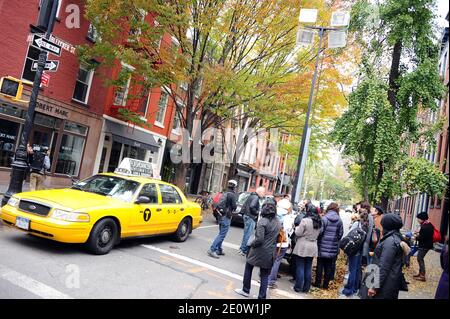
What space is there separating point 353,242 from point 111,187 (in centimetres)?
521

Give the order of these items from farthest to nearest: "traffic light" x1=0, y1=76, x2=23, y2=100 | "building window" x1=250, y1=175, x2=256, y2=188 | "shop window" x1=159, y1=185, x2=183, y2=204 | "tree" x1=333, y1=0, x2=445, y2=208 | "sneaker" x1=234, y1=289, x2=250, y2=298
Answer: "building window" x1=250, y1=175, x2=256, y2=188 → "tree" x1=333, y1=0, x2=445, y2=208 → "shop window" x1=159, y1=185, x2=183, y2=204 → "traffic light" x1=0, y1=76, x2=23, y2=100 → "sneaker" x1=234, y1=289, x2=250, y2=298

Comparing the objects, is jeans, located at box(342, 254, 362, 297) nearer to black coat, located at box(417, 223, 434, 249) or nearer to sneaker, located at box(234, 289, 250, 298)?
sneaker, located at box(234, 289, 250, 298)

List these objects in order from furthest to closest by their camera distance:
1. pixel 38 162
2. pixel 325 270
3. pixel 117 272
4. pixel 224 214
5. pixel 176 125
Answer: pixel 176 125, pixel 38 162, pixel 224 214, pixel 325 270, pixel 117 272

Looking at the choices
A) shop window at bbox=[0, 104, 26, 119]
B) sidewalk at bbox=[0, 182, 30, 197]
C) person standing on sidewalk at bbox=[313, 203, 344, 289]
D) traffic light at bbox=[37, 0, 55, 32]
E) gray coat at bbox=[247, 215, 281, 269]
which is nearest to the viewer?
gray coat at bbox=[247, 215, 281, 269]

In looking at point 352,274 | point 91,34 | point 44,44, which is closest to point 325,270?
point 352,274

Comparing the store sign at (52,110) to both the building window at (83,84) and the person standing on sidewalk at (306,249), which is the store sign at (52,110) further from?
the person standing on sidewalk at (306,249)

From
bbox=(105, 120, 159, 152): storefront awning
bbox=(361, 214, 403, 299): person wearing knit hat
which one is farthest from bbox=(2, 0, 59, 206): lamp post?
bbox=(105, 120, 159, 152): storefront awning

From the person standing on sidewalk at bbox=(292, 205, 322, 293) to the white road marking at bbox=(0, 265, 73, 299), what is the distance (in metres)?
4.15

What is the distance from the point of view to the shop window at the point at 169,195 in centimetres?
849

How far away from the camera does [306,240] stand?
22.0 feet

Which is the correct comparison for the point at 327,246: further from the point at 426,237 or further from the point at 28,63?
the point at 28,63

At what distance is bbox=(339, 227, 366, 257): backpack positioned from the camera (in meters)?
6.61
